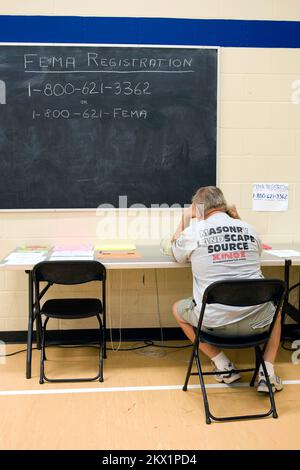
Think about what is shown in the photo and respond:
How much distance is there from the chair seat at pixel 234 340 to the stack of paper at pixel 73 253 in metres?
0.93

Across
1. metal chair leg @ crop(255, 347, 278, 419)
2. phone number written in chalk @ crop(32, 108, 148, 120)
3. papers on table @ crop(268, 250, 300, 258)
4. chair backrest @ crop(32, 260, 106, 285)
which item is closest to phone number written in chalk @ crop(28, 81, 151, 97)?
phone number written in chalk @ crop(32, 108, 148, 120)

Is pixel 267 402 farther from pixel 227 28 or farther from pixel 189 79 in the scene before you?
pixel 227 28

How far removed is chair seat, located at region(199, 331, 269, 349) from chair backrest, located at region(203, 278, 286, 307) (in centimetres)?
23

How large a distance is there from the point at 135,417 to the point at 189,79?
2453 mm

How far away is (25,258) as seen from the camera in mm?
2994

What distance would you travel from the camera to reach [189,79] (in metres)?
3.43

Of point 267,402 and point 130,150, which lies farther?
point 130,150

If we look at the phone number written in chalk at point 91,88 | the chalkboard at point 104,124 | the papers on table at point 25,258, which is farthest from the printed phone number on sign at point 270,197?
the papers on table at point 25,258

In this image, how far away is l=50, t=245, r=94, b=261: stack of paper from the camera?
299 cm

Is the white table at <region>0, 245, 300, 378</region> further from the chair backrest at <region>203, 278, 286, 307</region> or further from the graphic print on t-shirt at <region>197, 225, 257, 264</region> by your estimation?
the chair backrest at <region>203, 278, 286, 307</region>

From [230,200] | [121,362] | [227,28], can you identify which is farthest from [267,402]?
[227,28]

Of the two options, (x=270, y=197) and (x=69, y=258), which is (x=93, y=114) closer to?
(x=69, y=258)

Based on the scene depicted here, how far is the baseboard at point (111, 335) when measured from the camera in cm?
357

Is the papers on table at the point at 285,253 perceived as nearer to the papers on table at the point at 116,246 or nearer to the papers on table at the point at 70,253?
the papers on table at the point at 116,246
